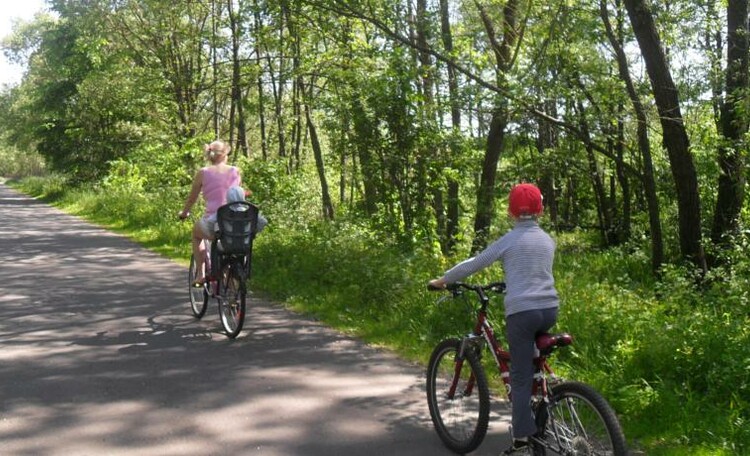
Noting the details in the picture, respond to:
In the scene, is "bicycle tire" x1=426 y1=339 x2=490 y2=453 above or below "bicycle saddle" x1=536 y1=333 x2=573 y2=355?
below

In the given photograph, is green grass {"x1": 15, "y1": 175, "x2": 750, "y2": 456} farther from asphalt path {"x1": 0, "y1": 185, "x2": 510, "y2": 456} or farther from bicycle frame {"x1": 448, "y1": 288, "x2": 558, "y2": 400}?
bicycle frame {"x1": 448, "y1": 288, "x2": 558, "y2": 400}

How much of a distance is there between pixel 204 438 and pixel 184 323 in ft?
12.4

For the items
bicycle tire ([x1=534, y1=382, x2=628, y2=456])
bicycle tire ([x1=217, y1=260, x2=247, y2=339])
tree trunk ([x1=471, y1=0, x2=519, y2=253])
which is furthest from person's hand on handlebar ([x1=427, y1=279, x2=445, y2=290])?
tree trunk ([x1=471, y1=0, x2=519, y2=253])

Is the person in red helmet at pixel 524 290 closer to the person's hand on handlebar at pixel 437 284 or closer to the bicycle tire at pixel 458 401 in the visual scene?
the person's hand on handlebar at pixel 437 284

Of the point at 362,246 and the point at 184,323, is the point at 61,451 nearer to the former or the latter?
the point at 184,323

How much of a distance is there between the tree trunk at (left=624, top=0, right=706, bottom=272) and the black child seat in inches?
213

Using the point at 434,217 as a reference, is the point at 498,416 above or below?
below

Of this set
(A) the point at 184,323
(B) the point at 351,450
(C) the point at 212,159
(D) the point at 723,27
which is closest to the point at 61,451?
(B) the point at 351,450

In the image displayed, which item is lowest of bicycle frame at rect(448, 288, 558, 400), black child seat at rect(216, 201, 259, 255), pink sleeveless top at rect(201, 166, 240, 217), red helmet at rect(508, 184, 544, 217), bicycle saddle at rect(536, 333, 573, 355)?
bicycle frame at rect(448, 288, 558, 400)

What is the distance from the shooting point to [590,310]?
726 cm

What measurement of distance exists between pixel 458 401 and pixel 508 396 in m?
0.60

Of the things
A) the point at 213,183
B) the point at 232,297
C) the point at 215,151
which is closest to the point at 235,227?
the point at 232,297

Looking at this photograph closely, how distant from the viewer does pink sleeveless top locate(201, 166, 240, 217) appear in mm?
8289

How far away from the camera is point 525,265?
404cm
